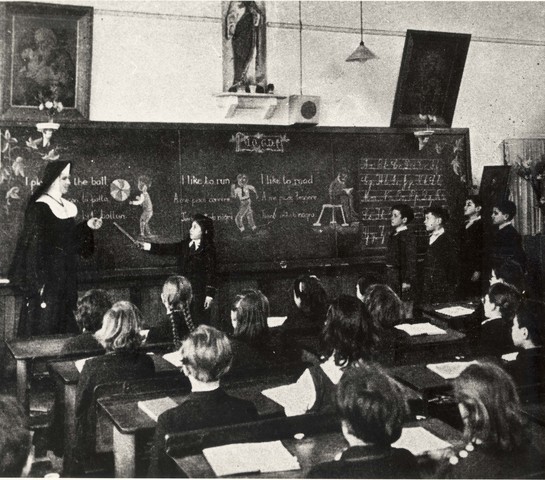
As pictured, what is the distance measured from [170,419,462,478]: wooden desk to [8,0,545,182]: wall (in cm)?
408

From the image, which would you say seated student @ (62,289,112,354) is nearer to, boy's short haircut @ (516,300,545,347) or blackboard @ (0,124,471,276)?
blackboard @ (0,124,471,276)

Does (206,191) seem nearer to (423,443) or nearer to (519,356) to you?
(519,356)

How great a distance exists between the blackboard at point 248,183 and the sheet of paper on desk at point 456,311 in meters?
1.86

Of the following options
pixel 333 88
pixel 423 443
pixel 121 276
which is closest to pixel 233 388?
pixel 423 443

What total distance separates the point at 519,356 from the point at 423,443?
1257 mm

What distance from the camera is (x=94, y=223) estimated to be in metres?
5.93

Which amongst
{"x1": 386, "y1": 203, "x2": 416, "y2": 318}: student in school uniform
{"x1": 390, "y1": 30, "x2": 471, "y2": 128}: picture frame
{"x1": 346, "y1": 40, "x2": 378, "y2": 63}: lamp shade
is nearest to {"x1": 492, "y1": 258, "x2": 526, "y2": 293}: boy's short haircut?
{"x1": 386, "y1": 203, "x2": 416, "y2": 318}: student in school uniform

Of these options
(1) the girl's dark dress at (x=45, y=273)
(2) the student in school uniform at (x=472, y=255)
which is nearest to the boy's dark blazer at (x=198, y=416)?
(1) the girl's dark dress at (x=45, y=273)

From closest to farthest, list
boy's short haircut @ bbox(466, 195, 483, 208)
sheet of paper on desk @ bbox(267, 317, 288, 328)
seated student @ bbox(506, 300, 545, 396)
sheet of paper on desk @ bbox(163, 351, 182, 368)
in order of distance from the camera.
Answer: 1. seated student @ bbox(506, 300, 545, 396)
2. sheet of paper on desk @ bbox(163, 351, 182, 368)
3. sheet of paper on desk @ bbox(267, 317, 288, 328)
4. boy's short haircut @ bbox(466, 195, 483, 208)

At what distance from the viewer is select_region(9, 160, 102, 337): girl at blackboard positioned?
5520 mm

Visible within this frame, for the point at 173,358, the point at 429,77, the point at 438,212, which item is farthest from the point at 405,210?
the point at 173,358

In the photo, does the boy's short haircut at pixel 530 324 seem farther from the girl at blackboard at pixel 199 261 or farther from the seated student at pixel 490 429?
the girl at blackboard at pixel 199 261

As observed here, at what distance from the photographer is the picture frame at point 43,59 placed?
553 cm

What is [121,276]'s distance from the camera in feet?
19.5
